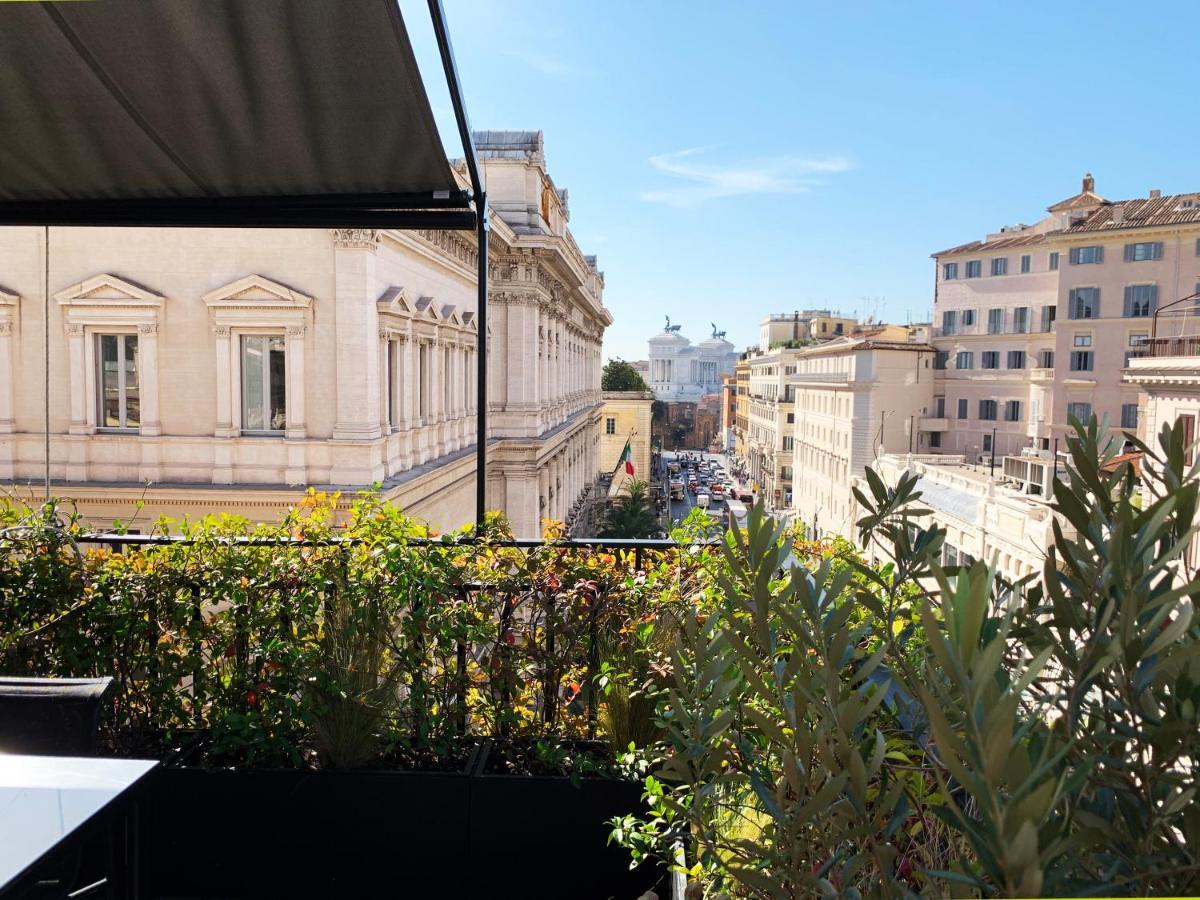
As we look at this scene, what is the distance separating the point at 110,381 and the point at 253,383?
2482 mm

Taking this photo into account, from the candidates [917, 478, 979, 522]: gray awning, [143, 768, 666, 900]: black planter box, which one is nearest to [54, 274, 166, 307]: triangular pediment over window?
[143, 768, 666, 900]: black planter box

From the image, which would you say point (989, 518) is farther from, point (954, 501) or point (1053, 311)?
point (1053, 311)

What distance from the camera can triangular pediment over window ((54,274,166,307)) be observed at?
51.6 feet

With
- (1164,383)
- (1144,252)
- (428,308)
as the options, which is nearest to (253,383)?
(428,308)

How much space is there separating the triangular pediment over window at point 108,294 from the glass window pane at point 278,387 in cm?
200

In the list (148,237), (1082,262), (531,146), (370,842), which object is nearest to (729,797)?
(370,842)

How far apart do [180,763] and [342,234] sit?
13.8 m

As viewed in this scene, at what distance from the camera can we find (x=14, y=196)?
3.84 m

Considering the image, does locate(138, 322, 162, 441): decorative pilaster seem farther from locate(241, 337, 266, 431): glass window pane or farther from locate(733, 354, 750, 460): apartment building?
locate(733, 354, 750, 460): apartment building

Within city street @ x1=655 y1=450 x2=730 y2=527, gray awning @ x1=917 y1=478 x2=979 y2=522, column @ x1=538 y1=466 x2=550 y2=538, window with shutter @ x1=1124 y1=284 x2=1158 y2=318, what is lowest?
city street @ x1=655 y1=450 x2=730 y2=527

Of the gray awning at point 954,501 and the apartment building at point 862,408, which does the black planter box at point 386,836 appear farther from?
the apartment building at point 862,408

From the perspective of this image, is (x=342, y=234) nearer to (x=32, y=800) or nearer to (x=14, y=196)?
(x=14, y=196)

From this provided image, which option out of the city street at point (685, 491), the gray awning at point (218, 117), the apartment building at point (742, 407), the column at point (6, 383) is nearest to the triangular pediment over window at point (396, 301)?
the column at point (6, 383)

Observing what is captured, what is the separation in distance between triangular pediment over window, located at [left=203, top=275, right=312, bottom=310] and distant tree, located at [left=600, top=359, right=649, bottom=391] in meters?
66.2
